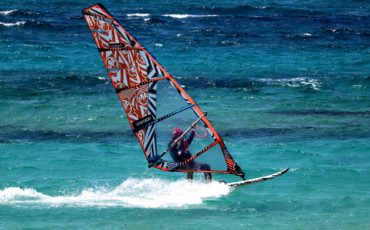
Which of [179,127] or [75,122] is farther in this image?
[75,122]

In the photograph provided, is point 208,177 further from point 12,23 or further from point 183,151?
point 12,23

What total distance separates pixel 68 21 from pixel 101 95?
74.7ft

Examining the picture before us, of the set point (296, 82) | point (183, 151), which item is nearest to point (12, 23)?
point (296, 82)

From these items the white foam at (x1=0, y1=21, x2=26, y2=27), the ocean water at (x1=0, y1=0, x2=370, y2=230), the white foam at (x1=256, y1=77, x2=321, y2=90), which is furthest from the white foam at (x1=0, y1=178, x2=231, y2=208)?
the white foam at (x1=0, y1=21, x2=26, y2=27)

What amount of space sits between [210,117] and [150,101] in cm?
1276

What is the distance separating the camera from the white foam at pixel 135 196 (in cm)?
2431

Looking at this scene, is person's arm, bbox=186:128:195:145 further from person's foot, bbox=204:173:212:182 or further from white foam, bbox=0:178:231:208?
white foam, bbox=0:178:231:208

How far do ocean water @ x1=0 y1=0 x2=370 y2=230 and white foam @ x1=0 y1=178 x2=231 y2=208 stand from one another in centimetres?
5

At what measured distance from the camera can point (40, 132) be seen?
109 feet

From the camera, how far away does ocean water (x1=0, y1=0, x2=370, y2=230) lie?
78.3 feet

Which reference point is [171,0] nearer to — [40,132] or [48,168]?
[40,132]

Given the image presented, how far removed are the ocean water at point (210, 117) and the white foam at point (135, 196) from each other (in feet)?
0.15

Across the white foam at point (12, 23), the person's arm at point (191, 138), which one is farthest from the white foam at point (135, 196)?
the white foam at point (12, 23)

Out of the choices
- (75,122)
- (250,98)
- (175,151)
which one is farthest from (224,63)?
(175,151)
